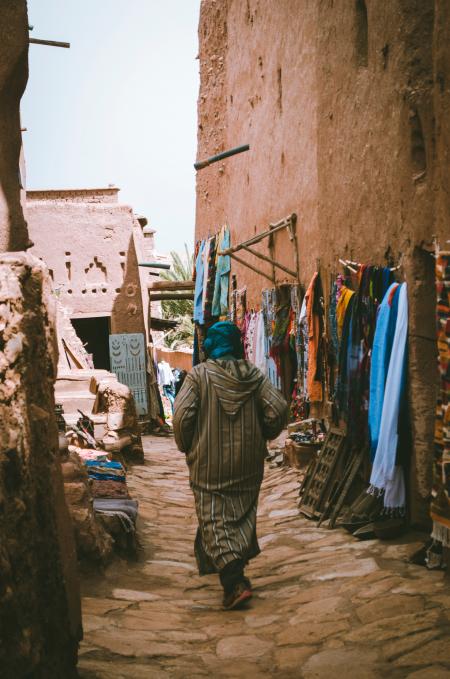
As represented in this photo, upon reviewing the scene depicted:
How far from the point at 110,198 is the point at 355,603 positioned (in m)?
15.9

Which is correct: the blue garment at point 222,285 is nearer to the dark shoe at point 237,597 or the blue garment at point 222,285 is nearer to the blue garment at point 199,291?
the blue garment at point 199,291

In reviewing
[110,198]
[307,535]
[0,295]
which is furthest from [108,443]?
[110,198]

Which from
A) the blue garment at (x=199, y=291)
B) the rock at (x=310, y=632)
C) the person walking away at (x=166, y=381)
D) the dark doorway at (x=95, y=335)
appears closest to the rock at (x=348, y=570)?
the rock at (x=310, y=632)

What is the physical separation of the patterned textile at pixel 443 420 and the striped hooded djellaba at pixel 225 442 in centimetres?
91

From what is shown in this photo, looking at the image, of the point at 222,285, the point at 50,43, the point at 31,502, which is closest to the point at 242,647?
the point at 31,502

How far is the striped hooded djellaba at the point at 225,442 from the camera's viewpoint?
4633 mm

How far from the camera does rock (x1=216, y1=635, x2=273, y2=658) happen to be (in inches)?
142

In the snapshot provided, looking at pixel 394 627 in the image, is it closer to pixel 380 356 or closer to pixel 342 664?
pixel 342 664

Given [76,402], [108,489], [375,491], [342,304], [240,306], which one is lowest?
[108,489]

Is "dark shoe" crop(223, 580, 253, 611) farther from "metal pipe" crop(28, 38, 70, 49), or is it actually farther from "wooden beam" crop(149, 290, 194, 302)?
"wooden beam" crop(149, 290, 194, 302)

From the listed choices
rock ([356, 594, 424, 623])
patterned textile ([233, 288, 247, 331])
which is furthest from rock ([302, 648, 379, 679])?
patterned textile ([233, 288, 247, 331])

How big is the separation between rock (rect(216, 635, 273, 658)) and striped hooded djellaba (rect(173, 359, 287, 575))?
30.3 inches

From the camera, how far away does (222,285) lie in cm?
1356

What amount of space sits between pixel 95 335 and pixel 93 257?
142 inches
